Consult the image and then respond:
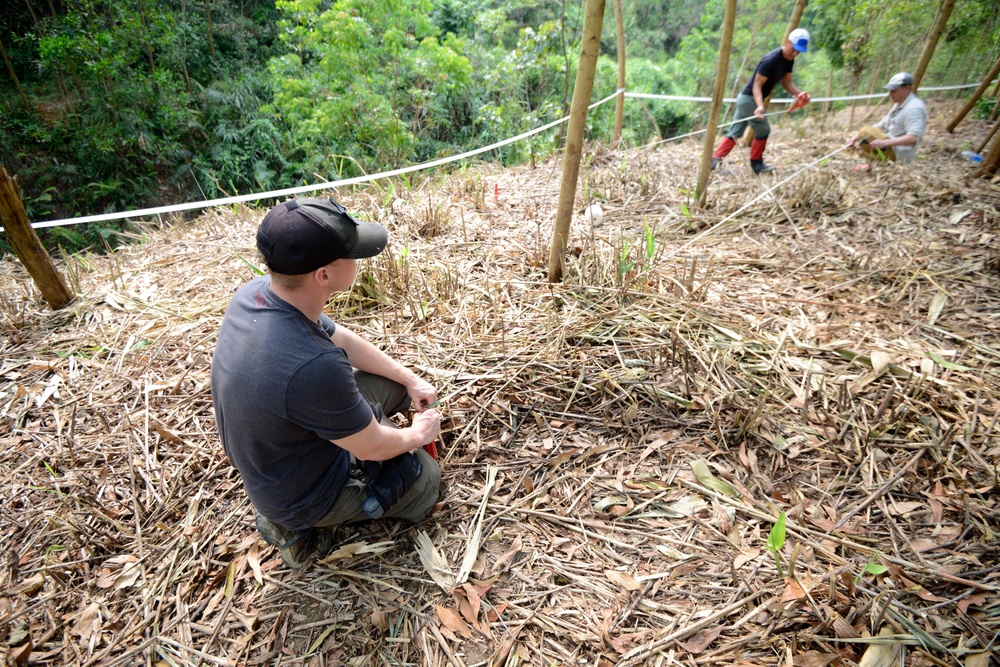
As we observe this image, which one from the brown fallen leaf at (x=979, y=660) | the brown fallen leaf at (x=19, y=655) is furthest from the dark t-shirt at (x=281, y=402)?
the brown fallen leaf at (x=979, y=660)

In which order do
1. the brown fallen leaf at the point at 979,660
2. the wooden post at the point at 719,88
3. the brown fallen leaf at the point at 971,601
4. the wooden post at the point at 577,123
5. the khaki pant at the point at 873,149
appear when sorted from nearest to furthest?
the brown fallen leaf at the point at 979,660 → the brown fallen leaf at the point at 971,601 → the wooden post at the point at 577,123 → the wooden post at the point at 719,88 → the khaki pant at the point at 873,149

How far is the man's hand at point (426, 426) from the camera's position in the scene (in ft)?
5.04

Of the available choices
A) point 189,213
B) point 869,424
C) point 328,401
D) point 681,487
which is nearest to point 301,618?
point 328,401

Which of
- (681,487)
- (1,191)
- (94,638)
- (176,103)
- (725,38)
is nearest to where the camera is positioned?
(94,638)

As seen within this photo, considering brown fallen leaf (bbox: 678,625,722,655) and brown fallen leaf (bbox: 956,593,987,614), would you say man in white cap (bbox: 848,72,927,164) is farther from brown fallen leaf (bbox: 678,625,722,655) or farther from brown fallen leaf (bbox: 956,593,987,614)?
brown fallen leaf (bbox: 678,625,722,655)

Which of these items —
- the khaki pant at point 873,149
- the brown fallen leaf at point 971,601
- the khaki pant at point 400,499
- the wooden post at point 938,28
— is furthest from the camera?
the wooden post at point 938,28

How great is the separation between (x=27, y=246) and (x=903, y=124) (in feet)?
24.3

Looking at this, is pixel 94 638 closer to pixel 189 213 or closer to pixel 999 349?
pixel 999 349

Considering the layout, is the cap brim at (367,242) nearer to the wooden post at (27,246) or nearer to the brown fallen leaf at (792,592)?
the brown fallen leaf at (792,592)

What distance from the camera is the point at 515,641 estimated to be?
4.23ft

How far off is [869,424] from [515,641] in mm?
1610

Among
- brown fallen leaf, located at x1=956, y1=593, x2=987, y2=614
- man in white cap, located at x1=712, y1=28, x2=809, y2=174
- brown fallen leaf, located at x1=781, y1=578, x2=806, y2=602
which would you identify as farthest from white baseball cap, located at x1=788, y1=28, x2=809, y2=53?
brown fallen leaf, located at x1=781, y1=578, x2=806, y2=602

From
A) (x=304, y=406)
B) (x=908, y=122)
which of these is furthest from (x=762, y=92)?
(x=304, y=406)

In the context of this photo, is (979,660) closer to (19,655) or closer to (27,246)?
(19,655)
